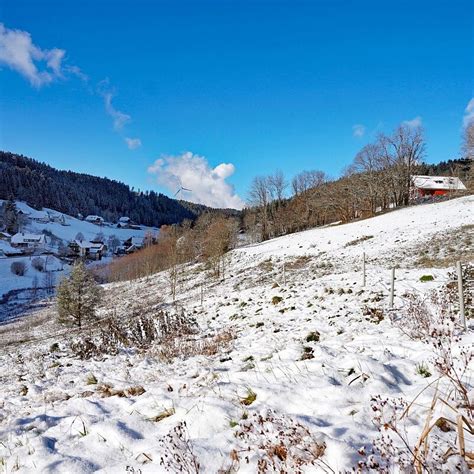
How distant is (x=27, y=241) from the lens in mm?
98250

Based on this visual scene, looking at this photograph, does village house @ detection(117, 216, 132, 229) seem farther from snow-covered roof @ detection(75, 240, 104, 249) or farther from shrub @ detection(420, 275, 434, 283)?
shrub @ detection(420, 275, 434, 283)

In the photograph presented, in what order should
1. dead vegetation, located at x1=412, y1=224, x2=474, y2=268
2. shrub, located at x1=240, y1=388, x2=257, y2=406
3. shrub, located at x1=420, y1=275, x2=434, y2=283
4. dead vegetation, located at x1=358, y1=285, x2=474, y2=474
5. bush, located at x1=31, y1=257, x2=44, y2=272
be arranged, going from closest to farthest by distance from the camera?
dead vegetation, located at x1=358, y1=285, x2=474, y2=474
shrub, located at x1=240, y1=388, x2=257, y2=406
shrub, located at x1=420, y1=275, x2=434, y2=283
dead vegetation, located at x1=412, y1=224, x2=474, y2=268
bush, located at x1=31, y1=257, x2=44, y2=272

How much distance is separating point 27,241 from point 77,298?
91.8m

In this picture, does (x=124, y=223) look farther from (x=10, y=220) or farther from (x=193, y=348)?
(x=193, y=348)

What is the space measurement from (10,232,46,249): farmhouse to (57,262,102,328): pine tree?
8779 centimetres

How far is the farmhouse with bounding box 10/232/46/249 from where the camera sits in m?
96.1

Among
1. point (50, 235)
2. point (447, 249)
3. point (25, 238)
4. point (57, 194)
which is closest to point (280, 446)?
point (447, 249)

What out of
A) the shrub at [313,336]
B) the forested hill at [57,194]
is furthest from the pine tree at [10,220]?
the shrub at [313,336]

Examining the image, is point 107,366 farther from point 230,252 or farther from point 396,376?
point 230,252

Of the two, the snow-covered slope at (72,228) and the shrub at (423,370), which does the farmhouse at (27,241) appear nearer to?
the snow-covered slope at (72,228)

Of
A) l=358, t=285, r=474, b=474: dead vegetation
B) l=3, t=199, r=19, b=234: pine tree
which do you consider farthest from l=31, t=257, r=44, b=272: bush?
l=358, t=285, r=474, b=474: dead vegetation

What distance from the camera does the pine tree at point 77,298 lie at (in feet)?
84.3

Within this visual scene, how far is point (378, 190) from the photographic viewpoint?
4869 cm

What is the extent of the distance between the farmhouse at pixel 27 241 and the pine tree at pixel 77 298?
8779 centimetres
